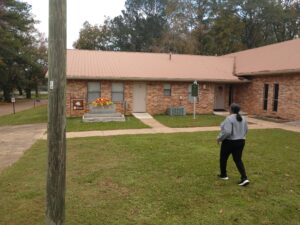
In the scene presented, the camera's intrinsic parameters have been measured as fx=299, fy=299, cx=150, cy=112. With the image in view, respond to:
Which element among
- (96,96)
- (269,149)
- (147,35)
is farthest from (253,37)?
(269,149)

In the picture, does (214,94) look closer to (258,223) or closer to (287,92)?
(287,92)

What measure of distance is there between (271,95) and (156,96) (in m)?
7.05

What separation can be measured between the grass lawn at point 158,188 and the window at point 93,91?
355 inches

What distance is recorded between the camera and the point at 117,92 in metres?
18.7

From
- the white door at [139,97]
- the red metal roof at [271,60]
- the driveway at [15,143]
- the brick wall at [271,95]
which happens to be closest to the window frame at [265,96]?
the brick wall at [271,95]

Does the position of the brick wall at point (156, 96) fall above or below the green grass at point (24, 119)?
above

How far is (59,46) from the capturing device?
3029 millimetres

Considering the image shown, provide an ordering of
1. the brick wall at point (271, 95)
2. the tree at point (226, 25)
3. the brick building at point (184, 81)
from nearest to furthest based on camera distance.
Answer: the brick wall at point (271, 95) < the brick building at point (184, 81) < the tree at point (226, 25)

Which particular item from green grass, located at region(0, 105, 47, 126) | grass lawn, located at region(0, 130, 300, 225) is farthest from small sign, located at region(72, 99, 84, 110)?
grass lawn, located at region(0, 130, 300, 225)

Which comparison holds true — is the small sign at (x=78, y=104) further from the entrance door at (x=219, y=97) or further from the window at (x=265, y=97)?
the window at (x=265, y=97)

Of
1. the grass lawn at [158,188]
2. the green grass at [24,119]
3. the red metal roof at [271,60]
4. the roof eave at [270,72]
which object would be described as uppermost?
the red metal roof at [271,60]

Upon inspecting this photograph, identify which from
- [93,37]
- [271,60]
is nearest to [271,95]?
[271,60]

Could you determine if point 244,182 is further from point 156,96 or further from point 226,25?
point 226,25

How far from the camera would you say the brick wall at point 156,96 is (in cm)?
1786
